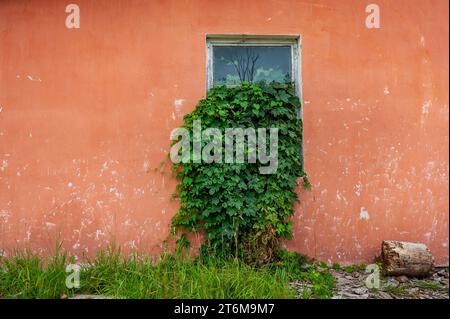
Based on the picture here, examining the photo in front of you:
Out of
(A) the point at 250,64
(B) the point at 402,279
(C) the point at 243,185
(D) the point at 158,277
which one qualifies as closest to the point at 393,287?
(B) the point at 402,279

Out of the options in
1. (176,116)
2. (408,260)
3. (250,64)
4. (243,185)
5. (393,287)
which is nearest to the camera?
(393,287)

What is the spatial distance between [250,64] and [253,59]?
0.07 m

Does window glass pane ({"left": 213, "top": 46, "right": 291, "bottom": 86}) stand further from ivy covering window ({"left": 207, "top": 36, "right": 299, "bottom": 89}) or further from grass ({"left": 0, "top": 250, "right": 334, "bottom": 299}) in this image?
grass ({"left": 0, "top": 250, "right": 334, "bottom": 299})

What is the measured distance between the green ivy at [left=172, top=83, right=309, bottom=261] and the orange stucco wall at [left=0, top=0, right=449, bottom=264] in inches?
8.2

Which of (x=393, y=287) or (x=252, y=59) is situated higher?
(x=252, y=59)

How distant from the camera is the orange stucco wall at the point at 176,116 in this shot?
4.00 metres

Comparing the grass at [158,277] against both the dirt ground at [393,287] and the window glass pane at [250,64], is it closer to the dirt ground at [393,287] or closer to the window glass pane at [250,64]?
the dirt ground at [393,287]

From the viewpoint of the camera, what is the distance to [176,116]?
4.07m

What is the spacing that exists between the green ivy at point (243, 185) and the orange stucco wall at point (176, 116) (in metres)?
0.21

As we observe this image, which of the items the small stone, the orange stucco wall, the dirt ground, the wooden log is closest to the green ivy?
the orange stucco wall

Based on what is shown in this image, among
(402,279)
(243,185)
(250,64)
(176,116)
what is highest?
(250,64)

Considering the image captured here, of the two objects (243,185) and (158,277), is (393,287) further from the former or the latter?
(158,277)

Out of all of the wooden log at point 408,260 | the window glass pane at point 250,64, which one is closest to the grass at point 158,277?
the wooden log at point 408,260

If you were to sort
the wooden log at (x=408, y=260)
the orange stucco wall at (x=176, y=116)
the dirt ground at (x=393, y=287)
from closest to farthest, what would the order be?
1. the dirt ground at (x=393, y=287)
2. the wooden log at (x=408, y=260)
3. the orange stucco wall at (x=176, y=116)
